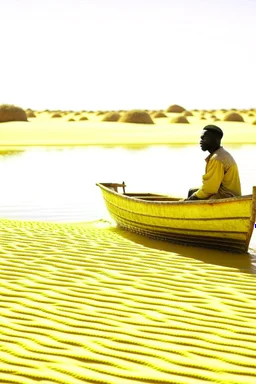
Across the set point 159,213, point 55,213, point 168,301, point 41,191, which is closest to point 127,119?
point 41,191

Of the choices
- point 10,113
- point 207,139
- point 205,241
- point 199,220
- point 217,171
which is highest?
point 10,113

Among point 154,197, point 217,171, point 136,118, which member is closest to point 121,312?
point 217,171

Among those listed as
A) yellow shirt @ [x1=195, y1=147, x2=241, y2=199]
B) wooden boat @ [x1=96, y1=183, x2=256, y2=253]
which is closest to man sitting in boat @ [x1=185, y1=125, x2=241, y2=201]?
yellow shirt @ [x1=195, y1=147, x2=241, y2=199]

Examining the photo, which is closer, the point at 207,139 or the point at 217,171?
the point at 217,171

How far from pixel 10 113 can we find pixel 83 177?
3416cm

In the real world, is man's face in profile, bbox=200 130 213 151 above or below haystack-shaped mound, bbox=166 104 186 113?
below

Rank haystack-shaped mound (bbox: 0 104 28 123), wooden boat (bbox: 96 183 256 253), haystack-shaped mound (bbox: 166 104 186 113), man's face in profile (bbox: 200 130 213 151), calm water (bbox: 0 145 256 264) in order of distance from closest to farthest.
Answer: wooden boat (bbox: 96 183 256 253)
man's face in profile (bbox: 200 130 213 151)
calm water (bbox: 0 145 256 264)
haystack-shaped mound (bbox: 0 104 28 123)
haystack-shaped mound (bbox: 166 104 186 113)

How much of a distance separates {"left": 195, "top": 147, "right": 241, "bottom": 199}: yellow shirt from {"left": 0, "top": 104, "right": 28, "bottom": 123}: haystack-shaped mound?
44.3 m

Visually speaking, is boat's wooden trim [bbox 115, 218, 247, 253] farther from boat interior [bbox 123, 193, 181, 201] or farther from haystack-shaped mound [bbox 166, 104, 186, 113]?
haystack-shaped mound [bbox 166, 104, 186, 113]

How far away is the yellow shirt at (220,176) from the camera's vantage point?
707 cm

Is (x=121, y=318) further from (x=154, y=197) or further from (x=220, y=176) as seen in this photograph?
(x=154, y=197)

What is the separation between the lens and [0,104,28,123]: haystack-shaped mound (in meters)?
49.9

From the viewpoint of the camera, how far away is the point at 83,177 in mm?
17953

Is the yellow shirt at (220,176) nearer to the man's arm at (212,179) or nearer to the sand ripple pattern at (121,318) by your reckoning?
the man's arm at (212,179)
